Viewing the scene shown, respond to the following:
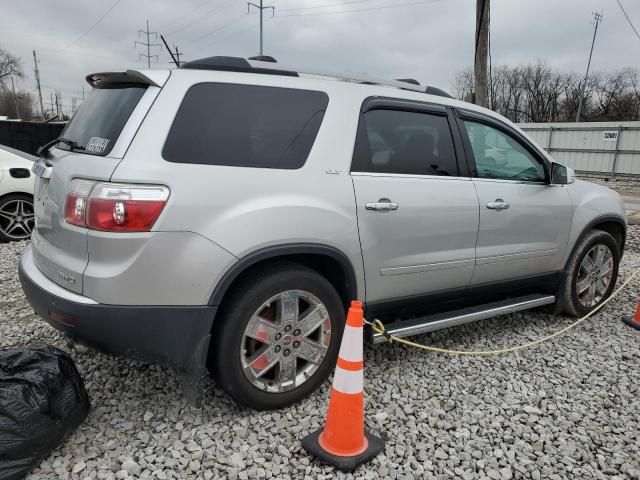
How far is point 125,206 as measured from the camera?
2303 millimetres

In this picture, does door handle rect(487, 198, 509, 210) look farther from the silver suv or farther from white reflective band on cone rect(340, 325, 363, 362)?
white reflective band on cone rect(340, 325, 363, 362)

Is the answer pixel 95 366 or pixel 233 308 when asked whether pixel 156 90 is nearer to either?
pixel 233 308

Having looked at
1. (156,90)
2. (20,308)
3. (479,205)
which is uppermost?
(156,90)

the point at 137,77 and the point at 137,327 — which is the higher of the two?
the point at 137,77

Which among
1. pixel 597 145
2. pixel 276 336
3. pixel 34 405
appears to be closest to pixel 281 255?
A: pixel 276 336

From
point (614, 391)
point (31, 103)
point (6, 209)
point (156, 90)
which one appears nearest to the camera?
point (156, 90)

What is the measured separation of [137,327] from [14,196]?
5.61 metres

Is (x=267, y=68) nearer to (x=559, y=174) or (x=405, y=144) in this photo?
(x=405, y=144)

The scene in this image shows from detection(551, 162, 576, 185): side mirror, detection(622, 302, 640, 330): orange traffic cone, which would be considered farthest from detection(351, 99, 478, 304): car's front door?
detection(622, 302, 640, 330): orange traffic cone

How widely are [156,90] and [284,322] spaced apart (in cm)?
135

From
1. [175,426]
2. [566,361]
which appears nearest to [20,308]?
[175,426]

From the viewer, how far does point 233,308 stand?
2.58m

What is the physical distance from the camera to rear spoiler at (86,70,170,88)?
254cm

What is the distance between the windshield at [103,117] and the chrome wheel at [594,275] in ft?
12.8
